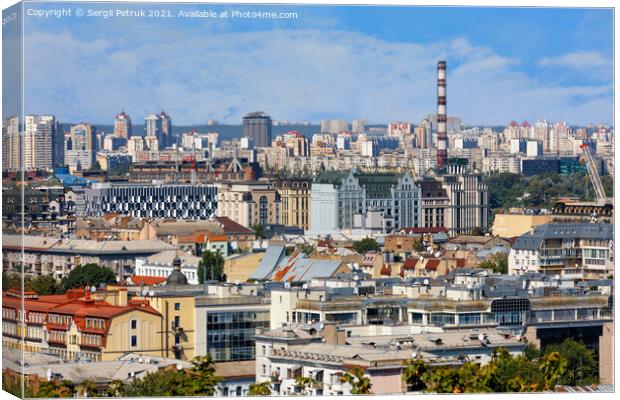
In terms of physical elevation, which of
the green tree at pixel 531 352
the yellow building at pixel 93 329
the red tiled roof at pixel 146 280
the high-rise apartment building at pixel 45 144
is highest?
the high-rise apartment building at pixel 45 144

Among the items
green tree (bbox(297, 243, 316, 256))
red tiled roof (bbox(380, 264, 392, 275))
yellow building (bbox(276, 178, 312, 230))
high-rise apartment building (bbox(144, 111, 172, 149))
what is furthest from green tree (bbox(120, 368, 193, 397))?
yellow building (bbox(276, 178, 312, 230))

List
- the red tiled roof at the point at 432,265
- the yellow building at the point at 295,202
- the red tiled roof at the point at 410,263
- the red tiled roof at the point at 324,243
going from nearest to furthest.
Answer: the red tiled roof at the point at 432,265, the red tiled roof at the point at 410,263, the red tiled roof at the point at 324,243, the yellow building at the point at 295,202

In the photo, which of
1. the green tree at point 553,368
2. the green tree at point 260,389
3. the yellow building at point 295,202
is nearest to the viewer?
the green tree at point 260,389

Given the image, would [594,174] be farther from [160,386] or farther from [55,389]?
[55,389]

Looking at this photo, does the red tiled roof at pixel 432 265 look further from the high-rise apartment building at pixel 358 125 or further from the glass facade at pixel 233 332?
the glass facade at pixel 233 332

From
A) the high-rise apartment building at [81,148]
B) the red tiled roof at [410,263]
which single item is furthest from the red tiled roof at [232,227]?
the red tiled roof at [410,263]

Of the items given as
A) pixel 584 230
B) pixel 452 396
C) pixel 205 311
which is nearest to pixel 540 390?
pixel 452 396

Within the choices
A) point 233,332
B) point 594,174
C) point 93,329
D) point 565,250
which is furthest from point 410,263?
point 93,329

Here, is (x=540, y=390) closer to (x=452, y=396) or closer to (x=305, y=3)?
(x=452, y=396)
